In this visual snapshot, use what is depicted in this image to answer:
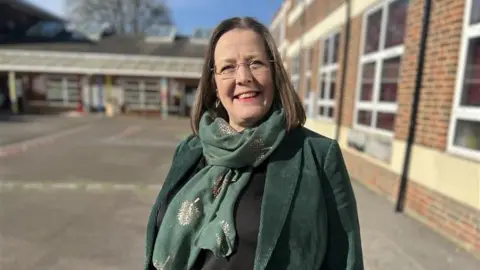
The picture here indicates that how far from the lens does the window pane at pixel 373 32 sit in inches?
235

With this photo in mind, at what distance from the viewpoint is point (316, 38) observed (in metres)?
9.85

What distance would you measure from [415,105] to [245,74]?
399 cm

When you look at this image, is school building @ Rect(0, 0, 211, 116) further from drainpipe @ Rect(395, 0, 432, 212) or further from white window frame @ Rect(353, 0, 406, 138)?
drainpipe @ Rect(395, 0, 432, 212)

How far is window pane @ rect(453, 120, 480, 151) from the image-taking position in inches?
140

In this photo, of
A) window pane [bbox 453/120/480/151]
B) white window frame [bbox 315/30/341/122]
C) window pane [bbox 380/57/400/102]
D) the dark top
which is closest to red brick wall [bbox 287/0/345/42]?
white window frame [bbox 315/30/341/122]

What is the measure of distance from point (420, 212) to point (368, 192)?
4.25 ft

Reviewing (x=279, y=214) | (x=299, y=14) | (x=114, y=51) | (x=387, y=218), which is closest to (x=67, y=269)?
(x=279, y=214)

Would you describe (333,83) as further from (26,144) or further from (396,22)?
(26,144)

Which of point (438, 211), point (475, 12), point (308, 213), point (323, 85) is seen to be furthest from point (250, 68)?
point (323, 85)

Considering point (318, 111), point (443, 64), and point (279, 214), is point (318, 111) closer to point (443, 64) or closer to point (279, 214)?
point (443, 64)

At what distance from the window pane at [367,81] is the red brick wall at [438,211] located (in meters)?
1.57

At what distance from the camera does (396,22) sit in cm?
533

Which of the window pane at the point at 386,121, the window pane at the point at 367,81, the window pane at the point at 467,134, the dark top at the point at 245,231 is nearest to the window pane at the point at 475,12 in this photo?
the window pane at the point at 467,134

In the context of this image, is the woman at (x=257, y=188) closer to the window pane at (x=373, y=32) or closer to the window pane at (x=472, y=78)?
the window pane at (x=472, y=78)
